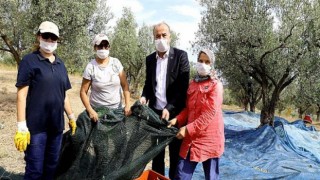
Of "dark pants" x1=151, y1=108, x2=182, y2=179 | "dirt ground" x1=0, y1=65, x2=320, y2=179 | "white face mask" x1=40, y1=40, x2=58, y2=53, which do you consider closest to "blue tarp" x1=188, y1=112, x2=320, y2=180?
"dirt ground" x1=0, y1=65, x2=320, y2=179

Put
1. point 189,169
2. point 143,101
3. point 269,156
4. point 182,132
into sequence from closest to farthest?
point 182,132
point 189,169
point 143,101
point 269,156

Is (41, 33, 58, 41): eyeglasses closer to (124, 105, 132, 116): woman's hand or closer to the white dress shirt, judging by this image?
(124, 105, 132, 116): woman's hand

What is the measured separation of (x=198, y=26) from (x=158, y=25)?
11.4 m

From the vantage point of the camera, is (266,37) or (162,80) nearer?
(162,80)

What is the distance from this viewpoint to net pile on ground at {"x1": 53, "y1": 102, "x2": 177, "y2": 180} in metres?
4.03

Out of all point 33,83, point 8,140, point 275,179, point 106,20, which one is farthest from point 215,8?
point 33,83

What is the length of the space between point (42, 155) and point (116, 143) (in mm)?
905

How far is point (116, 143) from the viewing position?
4184 millimetres

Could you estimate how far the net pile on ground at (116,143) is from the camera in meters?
4.03

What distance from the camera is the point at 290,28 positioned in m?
12.4

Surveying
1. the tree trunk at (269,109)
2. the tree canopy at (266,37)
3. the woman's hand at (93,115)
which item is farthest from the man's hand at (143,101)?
the tree trunk at (269,109)

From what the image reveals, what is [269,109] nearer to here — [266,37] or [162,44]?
[266,37]

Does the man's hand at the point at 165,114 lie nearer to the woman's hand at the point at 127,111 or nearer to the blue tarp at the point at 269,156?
the woman's hand at the point at 127,111

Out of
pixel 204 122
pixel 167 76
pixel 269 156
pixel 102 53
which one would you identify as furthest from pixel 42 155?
pixel 269 156
